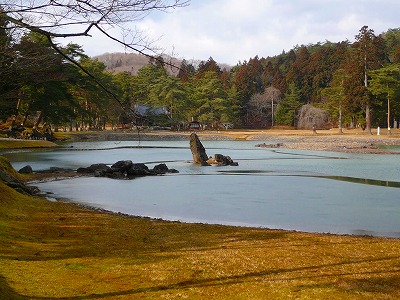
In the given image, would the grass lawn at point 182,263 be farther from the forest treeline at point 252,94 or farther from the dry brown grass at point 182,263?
the forest treeline at point 252,94

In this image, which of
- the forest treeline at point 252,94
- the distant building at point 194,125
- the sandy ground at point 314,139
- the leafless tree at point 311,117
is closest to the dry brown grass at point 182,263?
the sandy ground at point 314,139

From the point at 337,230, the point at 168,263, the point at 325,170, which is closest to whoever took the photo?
the point at 168,263

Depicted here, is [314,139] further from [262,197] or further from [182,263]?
[182,263]

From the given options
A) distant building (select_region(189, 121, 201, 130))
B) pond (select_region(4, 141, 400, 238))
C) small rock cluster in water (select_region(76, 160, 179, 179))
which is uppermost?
distant building (select_region(189, 121, 201, 130))

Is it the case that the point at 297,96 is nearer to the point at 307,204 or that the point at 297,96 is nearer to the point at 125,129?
the point at 125,129

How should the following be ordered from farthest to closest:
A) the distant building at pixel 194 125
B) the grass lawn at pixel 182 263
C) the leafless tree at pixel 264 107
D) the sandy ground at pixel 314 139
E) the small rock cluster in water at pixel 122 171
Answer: the leafless tree at pixel 264 107, the distant building at pixel 194 125, the sandy ground at pixel 314 139, the small rock cluster in water at pixel 122 171, the grass lawn at pixel 182 263

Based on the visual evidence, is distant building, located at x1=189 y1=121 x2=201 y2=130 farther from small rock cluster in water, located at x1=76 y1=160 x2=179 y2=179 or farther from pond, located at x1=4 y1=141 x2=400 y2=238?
small rock cluster in water, located at x1=76 y1=160 x2=179 y2=179

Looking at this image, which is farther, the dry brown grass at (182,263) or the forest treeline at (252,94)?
the forest treeline at (252,94)

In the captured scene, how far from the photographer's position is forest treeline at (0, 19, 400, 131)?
50.6 meters

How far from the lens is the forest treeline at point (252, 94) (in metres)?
50.6

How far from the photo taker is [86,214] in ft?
35.1

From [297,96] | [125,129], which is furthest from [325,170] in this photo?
[297,96]

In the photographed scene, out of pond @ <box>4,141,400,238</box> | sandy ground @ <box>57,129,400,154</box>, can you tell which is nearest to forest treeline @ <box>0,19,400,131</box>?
sandy ground @ <box>57,129,400,154</box>

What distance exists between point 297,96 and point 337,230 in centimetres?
7576
